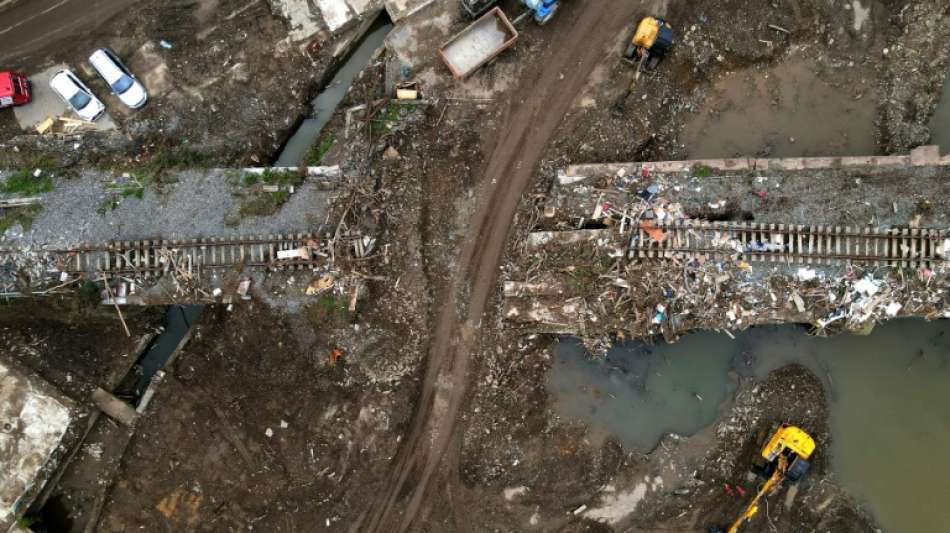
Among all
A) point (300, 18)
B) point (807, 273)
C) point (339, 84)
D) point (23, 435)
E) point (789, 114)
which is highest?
point (300, 18)

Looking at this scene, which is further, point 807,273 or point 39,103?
point 39,103

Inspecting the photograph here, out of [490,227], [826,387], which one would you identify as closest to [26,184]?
[490,227]

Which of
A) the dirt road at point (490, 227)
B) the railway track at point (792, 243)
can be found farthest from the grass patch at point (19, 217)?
the railway track at point (792, 243)

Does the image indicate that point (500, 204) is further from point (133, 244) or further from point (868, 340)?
point (868, 340)

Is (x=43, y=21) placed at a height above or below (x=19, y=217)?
above

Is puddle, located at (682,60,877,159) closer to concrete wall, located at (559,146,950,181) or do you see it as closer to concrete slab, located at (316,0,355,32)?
concrete wall, located at (559,146,950,181)

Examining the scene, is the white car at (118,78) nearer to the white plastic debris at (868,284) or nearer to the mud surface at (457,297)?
the mud surface at (457,297)

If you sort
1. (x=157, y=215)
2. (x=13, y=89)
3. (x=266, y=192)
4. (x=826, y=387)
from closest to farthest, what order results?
(x=13, y=89) < (x=157, y=215) < (x=266, y=192) < (x=826, y=387)

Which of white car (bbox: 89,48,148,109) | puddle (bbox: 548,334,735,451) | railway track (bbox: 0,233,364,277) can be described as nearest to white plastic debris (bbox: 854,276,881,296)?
puddle (bbox: 548,334,735,451)

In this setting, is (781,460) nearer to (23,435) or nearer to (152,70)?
(152,70)
